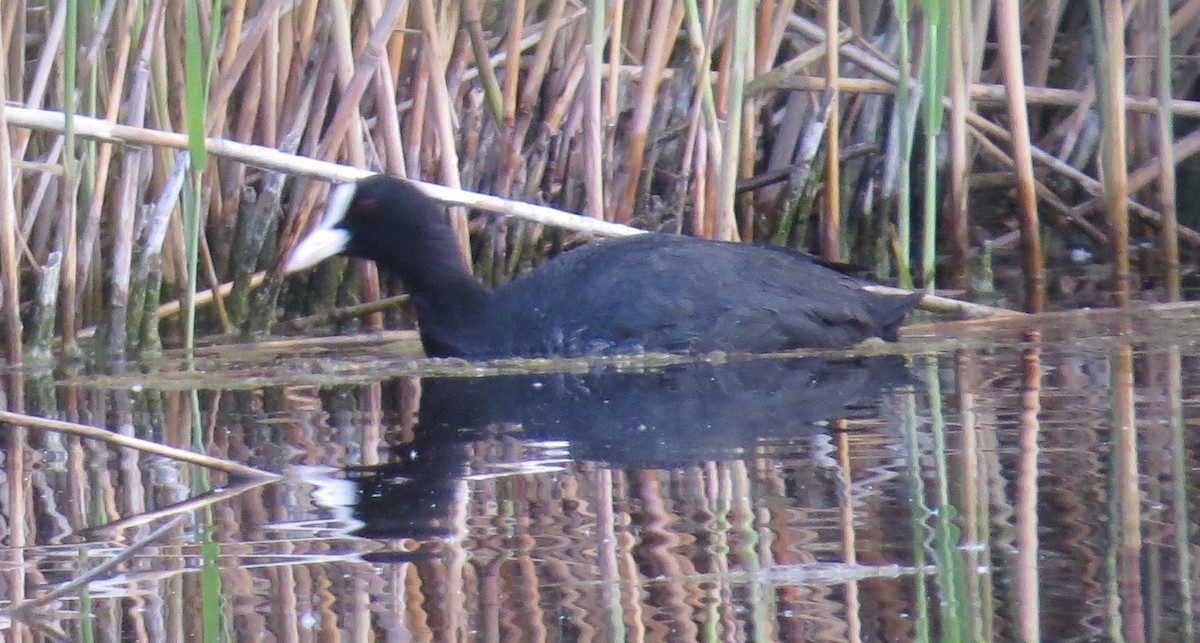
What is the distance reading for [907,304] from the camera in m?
5.15

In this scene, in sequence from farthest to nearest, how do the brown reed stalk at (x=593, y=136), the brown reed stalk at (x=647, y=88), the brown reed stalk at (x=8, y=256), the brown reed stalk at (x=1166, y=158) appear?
the brown reed stalk at (x=1166, y=158)
the brown reed stalk at (x=647, y=88)
the brown reed stalk at (x=593, y=136)
the brown reed stalk at (x=8, y=256)

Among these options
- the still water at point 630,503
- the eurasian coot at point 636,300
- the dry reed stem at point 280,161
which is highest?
the dry reed stem at point 280,161

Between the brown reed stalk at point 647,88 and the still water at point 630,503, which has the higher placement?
the brown reed stalk at point 647,88

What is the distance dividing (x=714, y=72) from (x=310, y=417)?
2480mm

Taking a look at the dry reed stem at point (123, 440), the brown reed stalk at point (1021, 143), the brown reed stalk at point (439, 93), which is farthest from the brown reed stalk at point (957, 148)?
the dry reed stem at point (123, 440)

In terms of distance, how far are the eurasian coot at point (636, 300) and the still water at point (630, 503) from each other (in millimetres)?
151

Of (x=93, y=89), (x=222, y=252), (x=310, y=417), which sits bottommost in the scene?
(x=310, y=417)

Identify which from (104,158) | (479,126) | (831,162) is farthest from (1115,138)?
(104,158)

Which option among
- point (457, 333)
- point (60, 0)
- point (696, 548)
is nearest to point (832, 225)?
point (457, 333)

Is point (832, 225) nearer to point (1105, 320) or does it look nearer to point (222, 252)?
point (1105, 320)

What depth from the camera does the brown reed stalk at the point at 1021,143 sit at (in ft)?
18.4

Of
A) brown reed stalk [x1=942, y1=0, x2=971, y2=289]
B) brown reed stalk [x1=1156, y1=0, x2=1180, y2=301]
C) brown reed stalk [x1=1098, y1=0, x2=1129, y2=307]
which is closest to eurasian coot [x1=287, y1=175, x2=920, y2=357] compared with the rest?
brown reed stalk [x1=942, y1=0, x2=971, y2=289]

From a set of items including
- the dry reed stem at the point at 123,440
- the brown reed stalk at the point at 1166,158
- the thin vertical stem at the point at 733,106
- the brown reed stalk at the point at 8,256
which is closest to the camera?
the dry reed stem at the point at 123,440

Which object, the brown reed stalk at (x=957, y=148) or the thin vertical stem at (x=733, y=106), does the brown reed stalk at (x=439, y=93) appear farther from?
the brown reed stalk at (x=957, y=148)
